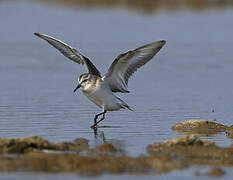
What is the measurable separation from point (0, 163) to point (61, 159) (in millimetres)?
820

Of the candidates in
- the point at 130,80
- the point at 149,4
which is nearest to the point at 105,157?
the point at 130,80

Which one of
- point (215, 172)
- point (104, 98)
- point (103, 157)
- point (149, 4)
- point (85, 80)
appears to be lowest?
point (215, 172)

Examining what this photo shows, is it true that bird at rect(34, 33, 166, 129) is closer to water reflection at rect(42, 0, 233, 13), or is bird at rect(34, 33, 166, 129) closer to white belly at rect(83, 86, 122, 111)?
white belly at rect(83, 86, 122, 111)

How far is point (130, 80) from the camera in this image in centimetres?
1941

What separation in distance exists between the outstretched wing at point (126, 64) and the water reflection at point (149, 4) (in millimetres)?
25917

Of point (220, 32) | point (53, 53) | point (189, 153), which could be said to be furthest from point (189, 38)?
point (189, 153)

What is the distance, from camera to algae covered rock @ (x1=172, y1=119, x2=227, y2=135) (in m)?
13.2

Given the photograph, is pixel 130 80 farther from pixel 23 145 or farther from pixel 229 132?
pixel 23 145

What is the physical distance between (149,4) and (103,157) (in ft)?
109

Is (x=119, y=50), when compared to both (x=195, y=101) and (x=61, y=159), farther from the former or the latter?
(x=61, y=159)

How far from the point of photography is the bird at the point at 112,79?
13.5m

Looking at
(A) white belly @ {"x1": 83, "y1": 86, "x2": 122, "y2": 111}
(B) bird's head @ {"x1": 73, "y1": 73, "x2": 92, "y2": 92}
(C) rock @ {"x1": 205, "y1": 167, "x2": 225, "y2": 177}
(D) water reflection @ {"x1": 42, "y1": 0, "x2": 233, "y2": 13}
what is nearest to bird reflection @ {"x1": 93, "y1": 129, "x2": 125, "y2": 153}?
(A) white belly @ {"x1": 83, "y1": 86, "x2": 122, "y2": 111}

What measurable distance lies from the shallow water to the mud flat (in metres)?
0.43

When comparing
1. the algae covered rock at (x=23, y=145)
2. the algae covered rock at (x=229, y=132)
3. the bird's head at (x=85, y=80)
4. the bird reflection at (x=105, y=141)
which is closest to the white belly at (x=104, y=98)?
the bird's head at (x=85, y=80)
